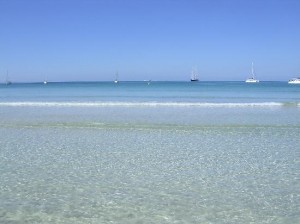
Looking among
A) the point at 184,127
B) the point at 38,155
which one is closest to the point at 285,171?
the point at 38,155

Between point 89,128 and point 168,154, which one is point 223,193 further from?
point 89,128

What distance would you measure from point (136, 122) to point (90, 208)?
1353cm

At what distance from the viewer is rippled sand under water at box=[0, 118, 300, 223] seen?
21.6 feet

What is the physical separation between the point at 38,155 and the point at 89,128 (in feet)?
21.1

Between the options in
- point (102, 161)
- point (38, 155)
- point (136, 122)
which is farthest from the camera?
point (136, 122)

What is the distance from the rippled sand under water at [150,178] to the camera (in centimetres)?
657

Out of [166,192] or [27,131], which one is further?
[27,131]

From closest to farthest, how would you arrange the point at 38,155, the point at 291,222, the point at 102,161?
the point at 291,222, the point at 102,161, the point at 38,155

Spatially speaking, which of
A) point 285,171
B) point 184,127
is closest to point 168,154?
point 285,171

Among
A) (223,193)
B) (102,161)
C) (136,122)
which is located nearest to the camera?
(223,193)

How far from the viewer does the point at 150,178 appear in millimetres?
8891

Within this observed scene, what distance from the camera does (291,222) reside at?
6.16 meters

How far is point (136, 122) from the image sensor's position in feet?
66.5

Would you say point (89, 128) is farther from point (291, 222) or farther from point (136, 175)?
point (291, 222)
